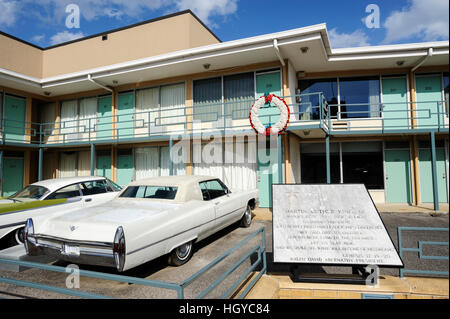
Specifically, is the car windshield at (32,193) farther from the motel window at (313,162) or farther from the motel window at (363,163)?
the motel window at (363,163)

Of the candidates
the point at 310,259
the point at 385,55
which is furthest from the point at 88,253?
the point at 385,55

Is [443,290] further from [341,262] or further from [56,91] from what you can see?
[56,91]

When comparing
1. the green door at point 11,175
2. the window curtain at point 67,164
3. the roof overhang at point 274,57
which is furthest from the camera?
the window curtain at point 67,164

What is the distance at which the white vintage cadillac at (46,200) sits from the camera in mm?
5059

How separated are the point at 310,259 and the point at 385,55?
359 inches

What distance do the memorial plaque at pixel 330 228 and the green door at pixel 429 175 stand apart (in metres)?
8.49

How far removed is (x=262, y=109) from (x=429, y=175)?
6.59 meters

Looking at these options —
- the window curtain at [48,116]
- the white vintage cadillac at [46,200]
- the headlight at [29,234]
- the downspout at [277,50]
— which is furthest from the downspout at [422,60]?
the window curtain at [48,116]

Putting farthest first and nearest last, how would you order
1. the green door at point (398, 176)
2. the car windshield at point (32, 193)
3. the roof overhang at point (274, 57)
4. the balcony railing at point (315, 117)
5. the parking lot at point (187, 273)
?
the green door at point (398, 176), the balcony railing at point (315, 117), the roof overhang at point (274, 57), the car windshield at point (32, 193), the parking lot at point (187, 273)

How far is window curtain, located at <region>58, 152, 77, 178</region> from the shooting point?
44.1 feet

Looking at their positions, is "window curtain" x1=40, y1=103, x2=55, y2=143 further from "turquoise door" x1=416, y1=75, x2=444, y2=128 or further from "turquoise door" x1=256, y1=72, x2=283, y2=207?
"turquoise door" x1=416, y1=75, x2=444, y2=128

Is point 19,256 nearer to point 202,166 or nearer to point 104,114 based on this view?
point 202,166

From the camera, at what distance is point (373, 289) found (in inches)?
123

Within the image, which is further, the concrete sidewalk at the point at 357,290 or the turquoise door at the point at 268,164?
the turquoise door at the point at 268,164
